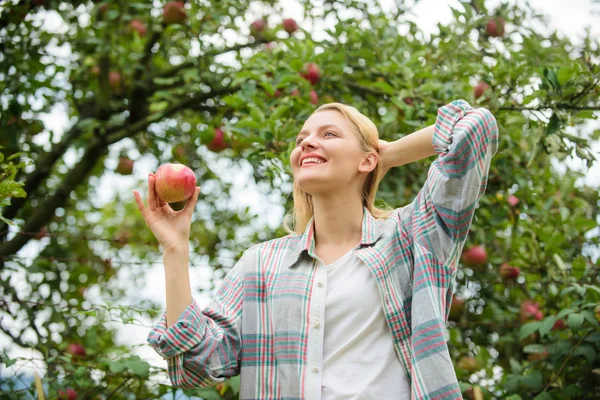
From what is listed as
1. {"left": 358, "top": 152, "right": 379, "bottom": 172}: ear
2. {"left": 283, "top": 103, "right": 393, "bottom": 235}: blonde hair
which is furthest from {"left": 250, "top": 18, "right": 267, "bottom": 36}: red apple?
{"left": 358, "top": 152, "right": 379, "bottom": 172}: ear

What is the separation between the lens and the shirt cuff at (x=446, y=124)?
1.53 meters

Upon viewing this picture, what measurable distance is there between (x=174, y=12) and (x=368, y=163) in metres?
2.17

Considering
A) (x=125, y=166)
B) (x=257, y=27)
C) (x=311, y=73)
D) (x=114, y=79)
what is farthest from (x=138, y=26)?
(x=311, y=73)

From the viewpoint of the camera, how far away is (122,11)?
396cm

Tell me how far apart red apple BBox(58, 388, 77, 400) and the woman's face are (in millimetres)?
1288

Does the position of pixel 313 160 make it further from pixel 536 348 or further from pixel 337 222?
pixel 536 348

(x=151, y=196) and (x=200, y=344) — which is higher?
(x=151, y=196)

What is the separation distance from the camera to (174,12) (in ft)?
11.5

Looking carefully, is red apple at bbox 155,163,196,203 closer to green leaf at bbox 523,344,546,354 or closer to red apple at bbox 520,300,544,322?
green leaf at bbox 523,344,546,354

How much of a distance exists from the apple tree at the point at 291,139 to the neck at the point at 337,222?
2.36 feet

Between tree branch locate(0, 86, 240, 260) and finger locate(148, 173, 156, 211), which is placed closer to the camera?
finger locate(148, 173, 156, 211)

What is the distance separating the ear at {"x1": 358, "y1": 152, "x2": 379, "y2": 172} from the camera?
1707 mm

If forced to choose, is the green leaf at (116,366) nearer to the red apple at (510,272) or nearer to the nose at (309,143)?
the nose at (309,143)

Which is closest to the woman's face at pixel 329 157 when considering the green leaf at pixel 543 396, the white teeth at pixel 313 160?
the white teeth at pixel 313 160
